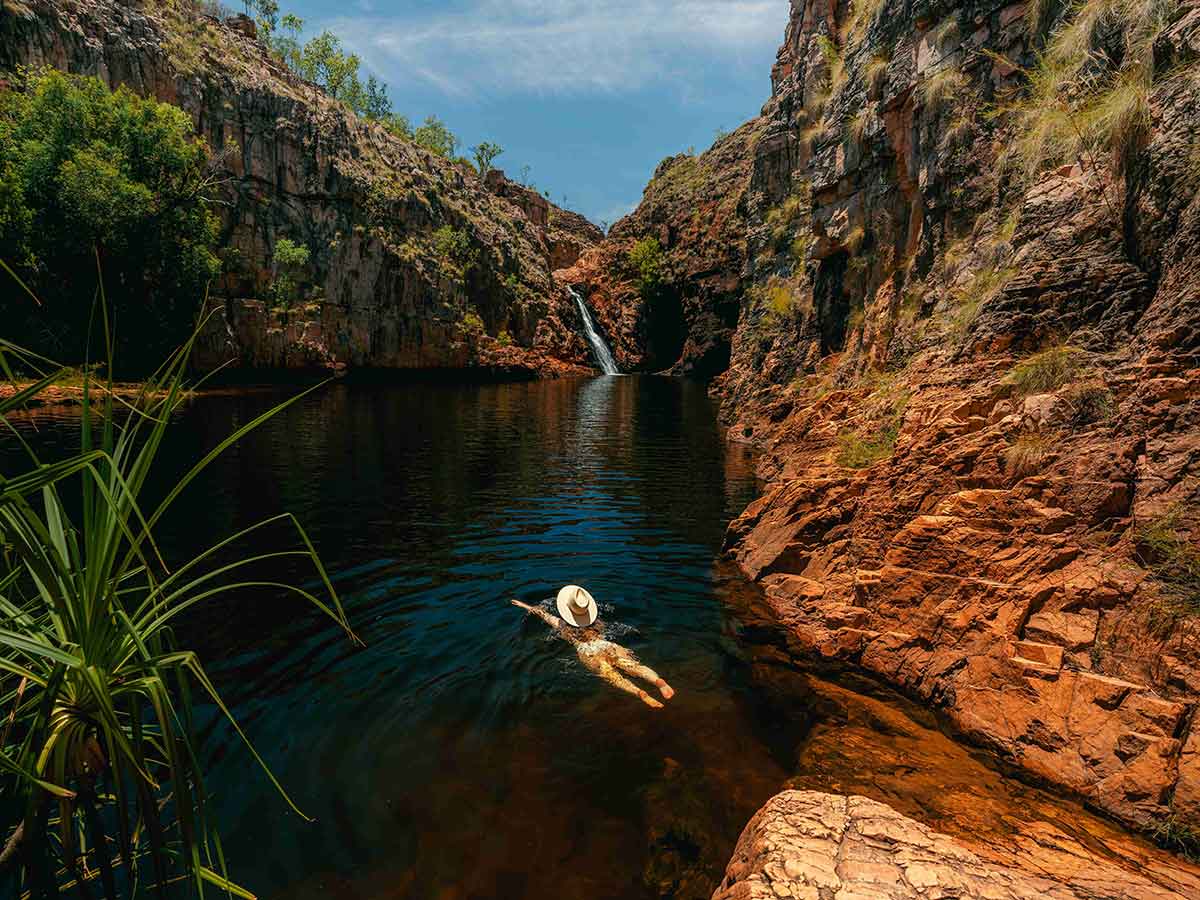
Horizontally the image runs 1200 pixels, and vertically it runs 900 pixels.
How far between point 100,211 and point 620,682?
1501 inches

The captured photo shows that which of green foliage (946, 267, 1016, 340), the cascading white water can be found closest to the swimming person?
green foliage (946, 267, 1016, 340)

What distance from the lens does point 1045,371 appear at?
7570 millimetres

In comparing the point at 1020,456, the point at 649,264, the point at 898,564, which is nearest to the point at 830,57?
the point at 1020,456

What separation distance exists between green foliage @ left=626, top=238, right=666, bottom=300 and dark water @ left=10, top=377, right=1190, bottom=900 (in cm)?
5592

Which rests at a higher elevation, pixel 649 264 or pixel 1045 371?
pixel 649 264

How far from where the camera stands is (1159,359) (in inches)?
241

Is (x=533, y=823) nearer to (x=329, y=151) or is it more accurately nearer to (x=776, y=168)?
(x=776, y=168)

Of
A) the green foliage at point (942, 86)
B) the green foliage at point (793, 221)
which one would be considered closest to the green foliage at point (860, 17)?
the green foliage at point (793, 221)

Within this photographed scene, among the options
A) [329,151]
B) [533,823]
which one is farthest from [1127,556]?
[329,151]

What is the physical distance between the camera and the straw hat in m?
7.84

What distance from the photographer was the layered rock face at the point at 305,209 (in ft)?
124

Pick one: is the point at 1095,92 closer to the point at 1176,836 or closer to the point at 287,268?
the point at 1176,836

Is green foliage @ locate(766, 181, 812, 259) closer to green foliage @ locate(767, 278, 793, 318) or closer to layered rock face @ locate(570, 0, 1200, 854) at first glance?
green foliage @ locate(767, 278, 793, 318)

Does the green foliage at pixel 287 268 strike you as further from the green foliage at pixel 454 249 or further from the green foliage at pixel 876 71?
the green foliage at pixel 876 71
